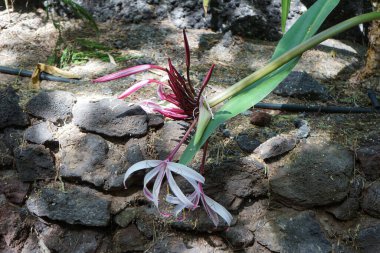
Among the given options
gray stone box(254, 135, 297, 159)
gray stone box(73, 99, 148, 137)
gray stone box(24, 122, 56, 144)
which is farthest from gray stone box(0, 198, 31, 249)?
gray stone box(254, 135, 297, 159)

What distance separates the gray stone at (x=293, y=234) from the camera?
4.97ft

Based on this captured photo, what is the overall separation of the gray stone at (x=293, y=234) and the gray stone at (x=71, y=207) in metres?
0.53

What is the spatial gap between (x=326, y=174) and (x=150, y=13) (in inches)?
53.5

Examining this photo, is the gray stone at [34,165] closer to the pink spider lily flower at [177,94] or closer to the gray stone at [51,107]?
the gray stone at [51,107]

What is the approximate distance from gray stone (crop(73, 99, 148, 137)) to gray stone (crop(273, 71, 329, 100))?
2.06ft

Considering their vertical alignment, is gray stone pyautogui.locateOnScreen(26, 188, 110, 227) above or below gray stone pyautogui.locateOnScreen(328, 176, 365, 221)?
below

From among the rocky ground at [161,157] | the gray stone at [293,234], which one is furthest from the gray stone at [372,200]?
the gray stone at [293,234]

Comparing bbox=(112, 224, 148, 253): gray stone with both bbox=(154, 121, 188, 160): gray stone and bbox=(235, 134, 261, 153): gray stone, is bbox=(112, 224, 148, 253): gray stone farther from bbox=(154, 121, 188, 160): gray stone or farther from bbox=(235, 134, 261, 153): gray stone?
bbox=(235, 134, 261, 153): gray stone

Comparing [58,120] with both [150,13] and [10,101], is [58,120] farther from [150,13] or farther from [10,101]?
[150,13]

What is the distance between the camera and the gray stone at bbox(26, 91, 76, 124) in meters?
1.66

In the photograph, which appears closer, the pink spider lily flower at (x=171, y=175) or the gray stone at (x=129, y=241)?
the pink spider lily flower at (x=171, y=175)

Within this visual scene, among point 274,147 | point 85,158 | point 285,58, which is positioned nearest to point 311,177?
point 274,147

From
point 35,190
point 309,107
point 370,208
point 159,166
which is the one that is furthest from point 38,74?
point 370,208

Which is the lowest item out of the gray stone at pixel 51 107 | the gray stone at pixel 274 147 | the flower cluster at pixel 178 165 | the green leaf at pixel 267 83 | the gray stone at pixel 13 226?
the gray stone at pixel 13 226
